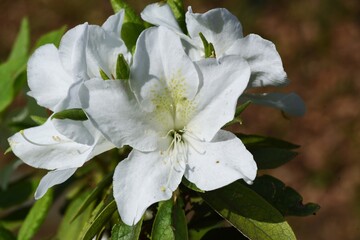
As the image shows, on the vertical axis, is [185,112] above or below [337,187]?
above

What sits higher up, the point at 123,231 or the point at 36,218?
the point at 123,231

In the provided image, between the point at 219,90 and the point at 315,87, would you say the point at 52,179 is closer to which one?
the point at 219,90

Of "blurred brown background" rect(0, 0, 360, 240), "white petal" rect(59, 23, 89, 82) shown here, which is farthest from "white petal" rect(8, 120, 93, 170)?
"blurred brown background" rect(0, 0, 360, 240)

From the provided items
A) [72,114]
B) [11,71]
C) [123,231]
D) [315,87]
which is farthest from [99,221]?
[315,87]

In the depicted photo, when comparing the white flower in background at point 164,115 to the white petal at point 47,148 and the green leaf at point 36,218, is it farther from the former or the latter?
the green leaf at point 36,218

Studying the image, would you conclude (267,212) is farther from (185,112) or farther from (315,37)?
(315,37)

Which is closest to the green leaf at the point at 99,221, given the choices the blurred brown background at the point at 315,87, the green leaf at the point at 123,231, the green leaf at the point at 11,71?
the green leaf at the point at 123,231

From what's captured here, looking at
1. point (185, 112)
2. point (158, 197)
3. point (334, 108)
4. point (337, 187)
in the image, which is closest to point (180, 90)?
point (185, 112)
